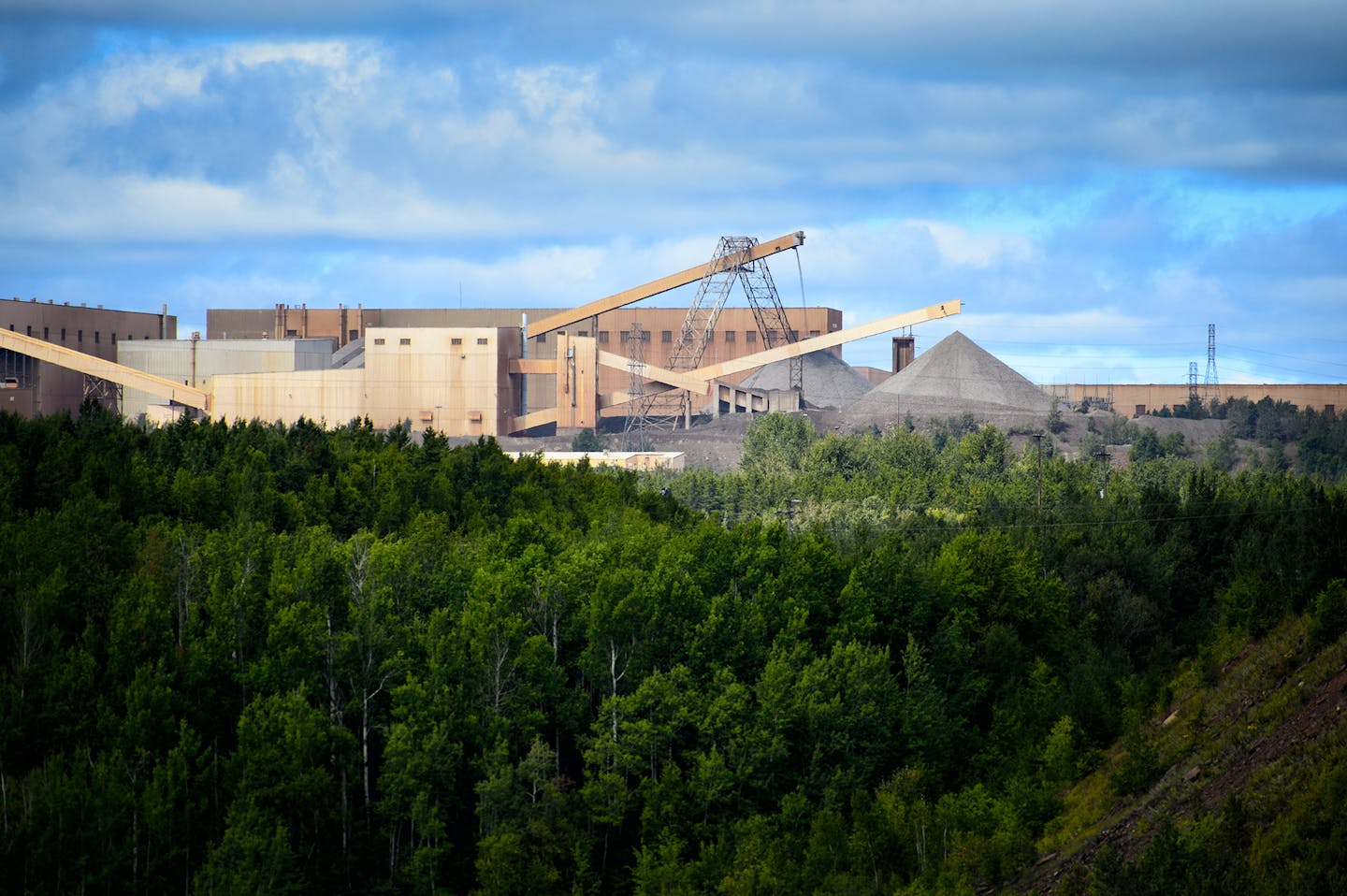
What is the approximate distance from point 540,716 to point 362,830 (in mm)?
4512

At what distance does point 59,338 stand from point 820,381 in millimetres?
47220

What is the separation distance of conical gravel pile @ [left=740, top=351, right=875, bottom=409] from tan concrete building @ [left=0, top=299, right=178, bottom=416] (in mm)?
37669

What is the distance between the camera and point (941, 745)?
126 ft

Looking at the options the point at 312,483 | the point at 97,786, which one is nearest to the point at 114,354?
the point at 312,483

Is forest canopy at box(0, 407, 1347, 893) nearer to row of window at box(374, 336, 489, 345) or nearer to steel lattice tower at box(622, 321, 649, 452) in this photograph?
row of window at box(374, 336, 489, 345)

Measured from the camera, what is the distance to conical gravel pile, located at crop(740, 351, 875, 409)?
109000 millimetres

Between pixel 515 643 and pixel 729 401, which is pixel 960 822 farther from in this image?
pixel 729 401

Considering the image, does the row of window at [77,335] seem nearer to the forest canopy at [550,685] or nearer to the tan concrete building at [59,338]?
the tan concrete building at [59,338]

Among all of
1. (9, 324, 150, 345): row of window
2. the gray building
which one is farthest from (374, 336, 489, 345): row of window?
(9, 324, 150, 345): row of window

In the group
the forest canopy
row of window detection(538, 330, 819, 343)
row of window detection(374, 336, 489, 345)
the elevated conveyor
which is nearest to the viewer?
the forest canopy

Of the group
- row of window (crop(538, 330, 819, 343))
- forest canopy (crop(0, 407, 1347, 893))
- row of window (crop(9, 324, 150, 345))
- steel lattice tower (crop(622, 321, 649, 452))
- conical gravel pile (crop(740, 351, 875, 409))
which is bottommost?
forest canopy (crop(0, 407, 1347, 893))

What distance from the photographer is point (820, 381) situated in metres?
111

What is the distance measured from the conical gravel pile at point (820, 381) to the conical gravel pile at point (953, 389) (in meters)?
2.26

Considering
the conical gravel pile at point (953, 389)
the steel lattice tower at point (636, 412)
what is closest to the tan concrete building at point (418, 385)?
the steel lattice tower at point (636, 412)
